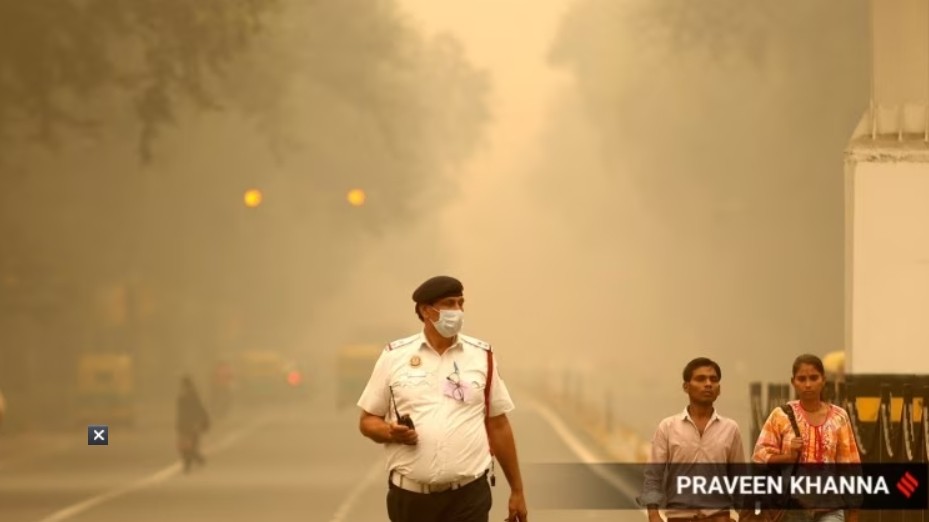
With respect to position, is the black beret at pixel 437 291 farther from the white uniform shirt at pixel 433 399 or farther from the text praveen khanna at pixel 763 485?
the text praveen khanna at pixel 763 485

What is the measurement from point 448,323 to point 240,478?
Answer: 22047 millimetres

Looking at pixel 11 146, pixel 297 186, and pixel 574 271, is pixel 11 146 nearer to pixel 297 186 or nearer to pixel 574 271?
pixel 297 186

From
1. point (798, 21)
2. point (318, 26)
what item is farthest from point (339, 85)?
point (798, 21)

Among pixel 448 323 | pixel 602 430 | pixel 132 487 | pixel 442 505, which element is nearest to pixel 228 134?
pixel 132 487

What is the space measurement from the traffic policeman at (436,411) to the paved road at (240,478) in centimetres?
1341

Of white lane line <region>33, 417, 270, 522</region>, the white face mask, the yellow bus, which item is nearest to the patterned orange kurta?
the white face mask

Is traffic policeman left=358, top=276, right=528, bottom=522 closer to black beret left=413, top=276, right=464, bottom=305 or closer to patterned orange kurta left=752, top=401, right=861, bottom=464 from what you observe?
black beret left=413, top=276, right=464, bottom=305

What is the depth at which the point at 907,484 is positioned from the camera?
14867 mm

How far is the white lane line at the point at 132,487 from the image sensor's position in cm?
2630

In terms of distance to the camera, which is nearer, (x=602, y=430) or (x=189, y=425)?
(x=189, y=425)

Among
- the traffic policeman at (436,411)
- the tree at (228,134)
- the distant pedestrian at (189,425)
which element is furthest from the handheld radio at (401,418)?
the distant pedestrian at (189,425)

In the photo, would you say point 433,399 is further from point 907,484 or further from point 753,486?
point 907,484

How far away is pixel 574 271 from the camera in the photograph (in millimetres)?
40188

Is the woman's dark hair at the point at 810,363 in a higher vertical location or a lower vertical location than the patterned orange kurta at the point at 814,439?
higher
